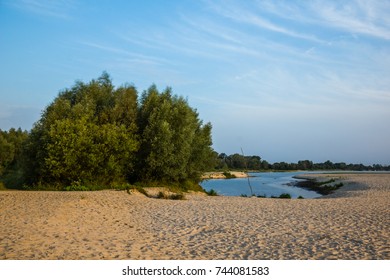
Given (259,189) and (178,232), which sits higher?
(178,232)

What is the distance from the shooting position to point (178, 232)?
1209 cm

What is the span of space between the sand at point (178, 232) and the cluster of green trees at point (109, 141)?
23.8 ft

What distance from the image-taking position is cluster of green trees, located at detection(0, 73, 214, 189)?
25.8 m

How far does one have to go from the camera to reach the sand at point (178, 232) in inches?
356

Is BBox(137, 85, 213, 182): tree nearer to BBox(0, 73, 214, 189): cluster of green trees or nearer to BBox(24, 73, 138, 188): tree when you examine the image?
BBox(0, 73, 214, 189): cluster of green trees

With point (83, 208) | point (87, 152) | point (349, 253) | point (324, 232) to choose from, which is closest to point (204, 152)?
point (87, 152)

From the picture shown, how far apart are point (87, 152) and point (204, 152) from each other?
35.4 feet

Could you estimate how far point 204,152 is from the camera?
32.5m

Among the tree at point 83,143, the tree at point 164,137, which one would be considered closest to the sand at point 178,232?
the tree at point 83,143

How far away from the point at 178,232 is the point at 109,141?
1586cm

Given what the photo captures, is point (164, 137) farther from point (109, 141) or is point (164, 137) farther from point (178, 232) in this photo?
point (178, 232)

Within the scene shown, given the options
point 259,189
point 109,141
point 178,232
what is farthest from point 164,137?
point 259,189

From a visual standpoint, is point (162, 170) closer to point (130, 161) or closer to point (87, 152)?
point (130, 161)

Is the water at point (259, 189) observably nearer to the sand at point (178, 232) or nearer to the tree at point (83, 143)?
the tree at point (83, 143)
